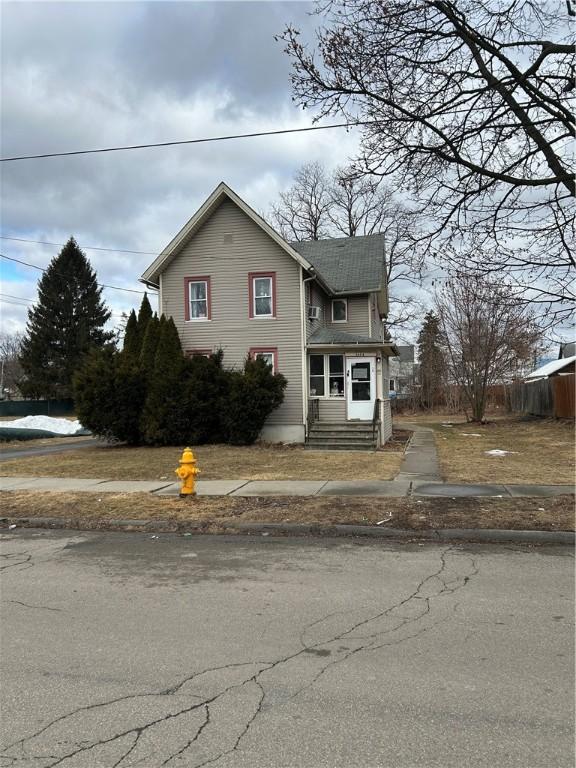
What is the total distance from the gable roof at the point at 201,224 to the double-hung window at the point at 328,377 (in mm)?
3361

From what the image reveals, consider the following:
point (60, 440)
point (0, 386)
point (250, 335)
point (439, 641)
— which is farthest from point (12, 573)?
point (0, 386)

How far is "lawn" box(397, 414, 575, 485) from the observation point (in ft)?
37.3

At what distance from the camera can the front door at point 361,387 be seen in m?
20.1

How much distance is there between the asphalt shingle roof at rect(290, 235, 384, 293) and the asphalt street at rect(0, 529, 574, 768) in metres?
16.8

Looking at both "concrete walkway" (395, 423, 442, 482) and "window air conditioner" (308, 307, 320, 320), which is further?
"window air conditioner" (308, 307, 320, 320)

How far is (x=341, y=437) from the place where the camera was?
19359 mm

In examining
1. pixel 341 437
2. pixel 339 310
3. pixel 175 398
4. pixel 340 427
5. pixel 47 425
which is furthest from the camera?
pixel 47 425

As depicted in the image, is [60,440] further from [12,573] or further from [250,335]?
[12,573]

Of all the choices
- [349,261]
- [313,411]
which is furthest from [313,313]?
[349,261]

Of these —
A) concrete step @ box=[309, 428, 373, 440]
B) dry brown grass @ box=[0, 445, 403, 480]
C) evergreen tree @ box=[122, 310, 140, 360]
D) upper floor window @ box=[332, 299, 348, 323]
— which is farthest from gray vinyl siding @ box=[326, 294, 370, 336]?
evergreen tree @ box=[122, 310, 140, 360]

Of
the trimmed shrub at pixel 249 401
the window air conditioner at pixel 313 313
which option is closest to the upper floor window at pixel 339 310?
the window air conditioner at pixel 313 313

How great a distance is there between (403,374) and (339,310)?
47.1 meters

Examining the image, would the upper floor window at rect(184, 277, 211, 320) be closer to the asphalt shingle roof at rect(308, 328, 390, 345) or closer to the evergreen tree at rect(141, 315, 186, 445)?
the evergreen tree at rect(141, 315, 186, 445)

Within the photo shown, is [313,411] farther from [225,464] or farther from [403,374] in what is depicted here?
[403,374]
